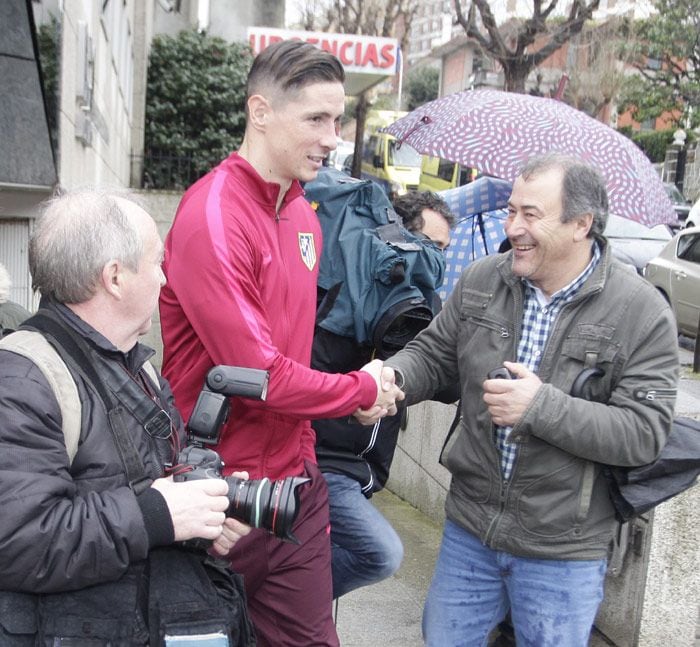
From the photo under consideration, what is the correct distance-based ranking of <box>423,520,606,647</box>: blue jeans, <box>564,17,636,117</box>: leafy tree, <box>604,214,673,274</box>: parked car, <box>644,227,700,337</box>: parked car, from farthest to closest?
<box>564,17,636,117</box>: leafy tree → <box>604,214,673,274</box>: parked car → <box>644,227,700,337</box>: parked car → <box>423,520,606,647</box>: blue jeans

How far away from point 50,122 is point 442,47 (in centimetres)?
6242

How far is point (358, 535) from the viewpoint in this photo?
10.6ft

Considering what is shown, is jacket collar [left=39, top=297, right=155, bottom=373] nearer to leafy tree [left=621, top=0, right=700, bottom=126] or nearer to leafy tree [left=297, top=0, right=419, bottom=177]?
leafy tree [left=297, top=0, right=419, bottom=177]

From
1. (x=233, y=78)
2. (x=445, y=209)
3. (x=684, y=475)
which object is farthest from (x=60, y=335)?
(x=233, y=78)

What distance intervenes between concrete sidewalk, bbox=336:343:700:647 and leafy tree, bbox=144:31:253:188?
838cm

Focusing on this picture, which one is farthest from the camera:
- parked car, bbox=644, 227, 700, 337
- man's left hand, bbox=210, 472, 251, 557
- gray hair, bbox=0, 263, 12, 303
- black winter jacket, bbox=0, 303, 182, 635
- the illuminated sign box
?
the illuminated sign box

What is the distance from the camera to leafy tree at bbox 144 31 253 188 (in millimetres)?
12977

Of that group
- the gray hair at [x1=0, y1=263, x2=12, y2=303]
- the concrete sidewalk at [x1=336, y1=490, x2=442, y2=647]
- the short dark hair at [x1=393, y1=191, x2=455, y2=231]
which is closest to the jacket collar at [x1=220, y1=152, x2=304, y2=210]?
the short dark hair at [x1=393, y1=191, x2=455, y2=231]

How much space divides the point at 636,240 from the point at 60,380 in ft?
51.5

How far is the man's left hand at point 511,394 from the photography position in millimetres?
2670

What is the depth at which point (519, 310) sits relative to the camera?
290cm

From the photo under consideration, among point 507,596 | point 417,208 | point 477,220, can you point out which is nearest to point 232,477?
point 507,596

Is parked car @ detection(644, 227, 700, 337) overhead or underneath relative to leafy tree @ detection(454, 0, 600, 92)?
underneath

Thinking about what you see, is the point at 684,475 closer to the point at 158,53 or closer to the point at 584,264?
the point at 584,264
